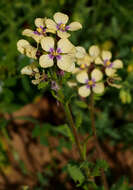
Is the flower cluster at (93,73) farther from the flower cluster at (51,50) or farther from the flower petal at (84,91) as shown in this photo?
the flower cluster at (51,50)

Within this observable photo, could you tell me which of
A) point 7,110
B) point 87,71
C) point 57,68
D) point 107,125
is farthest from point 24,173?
point 57,68

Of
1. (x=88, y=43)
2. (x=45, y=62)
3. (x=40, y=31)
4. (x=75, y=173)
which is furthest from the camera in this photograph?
(x=88, y=43)

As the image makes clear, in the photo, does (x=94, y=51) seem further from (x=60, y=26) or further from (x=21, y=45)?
(x=21, y=45)

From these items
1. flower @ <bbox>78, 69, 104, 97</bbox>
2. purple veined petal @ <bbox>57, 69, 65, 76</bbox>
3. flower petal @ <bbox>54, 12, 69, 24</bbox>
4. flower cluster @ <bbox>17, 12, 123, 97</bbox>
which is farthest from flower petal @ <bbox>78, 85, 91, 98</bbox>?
flower petal @ <bbox>54, 12, 69, 24</bbox>

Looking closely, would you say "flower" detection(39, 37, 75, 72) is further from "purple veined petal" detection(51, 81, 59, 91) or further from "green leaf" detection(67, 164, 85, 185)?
"green leaf" detection(67, 164, 85, 185)

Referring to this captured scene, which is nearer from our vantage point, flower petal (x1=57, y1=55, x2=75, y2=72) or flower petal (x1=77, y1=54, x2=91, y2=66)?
flower petal (x1=57, y1=55, x2=75, y2=72)

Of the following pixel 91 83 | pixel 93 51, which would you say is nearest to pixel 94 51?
pixel 93 51
